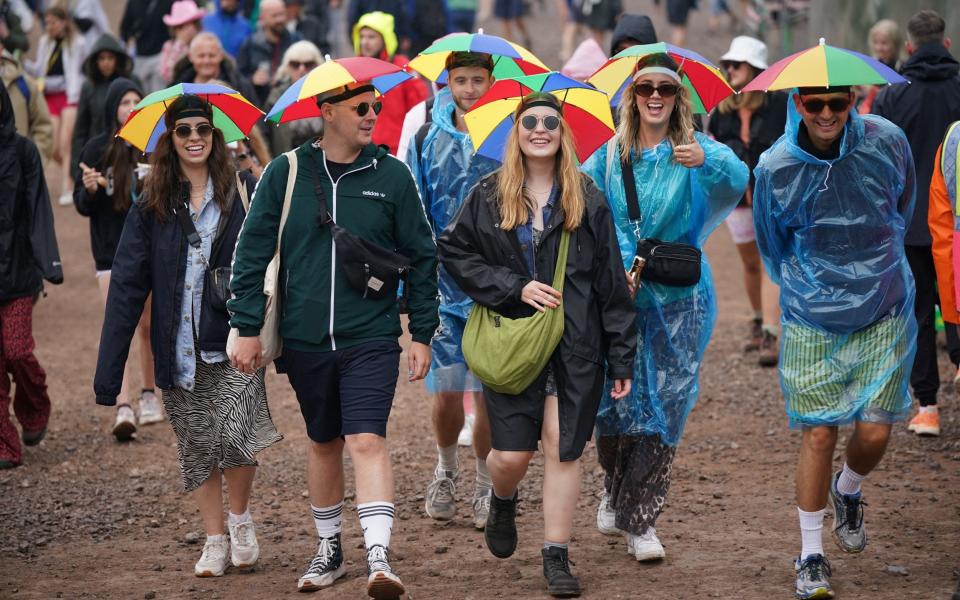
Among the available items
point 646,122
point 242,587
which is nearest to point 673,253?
point 646,122

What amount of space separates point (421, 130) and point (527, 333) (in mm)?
1553

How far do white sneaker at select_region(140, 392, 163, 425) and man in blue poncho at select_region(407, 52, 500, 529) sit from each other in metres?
2.88

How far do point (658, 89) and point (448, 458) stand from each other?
78.9 inches

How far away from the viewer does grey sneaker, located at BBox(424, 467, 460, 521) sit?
6.54 meters

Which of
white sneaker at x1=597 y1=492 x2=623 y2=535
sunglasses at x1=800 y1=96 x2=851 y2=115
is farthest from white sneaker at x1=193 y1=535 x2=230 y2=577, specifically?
sunglasses at x1=800 y1=96 x2=851 y2=115

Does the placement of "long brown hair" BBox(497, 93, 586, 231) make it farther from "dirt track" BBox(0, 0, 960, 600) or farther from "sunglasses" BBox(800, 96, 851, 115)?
"dirt track" BBox(0, 0, 960, 600)

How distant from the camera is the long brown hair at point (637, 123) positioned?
18.6ft

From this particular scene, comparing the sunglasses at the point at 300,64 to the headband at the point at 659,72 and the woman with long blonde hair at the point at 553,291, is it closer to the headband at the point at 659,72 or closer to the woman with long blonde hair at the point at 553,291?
the headband at the point at 659,72

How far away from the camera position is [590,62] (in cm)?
902

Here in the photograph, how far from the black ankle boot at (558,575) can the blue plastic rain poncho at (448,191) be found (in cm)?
108

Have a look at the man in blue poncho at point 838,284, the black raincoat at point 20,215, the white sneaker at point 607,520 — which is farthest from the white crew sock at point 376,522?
the black raincoat at point 20,215

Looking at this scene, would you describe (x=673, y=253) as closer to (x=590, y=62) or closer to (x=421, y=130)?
(x=421, y=130)

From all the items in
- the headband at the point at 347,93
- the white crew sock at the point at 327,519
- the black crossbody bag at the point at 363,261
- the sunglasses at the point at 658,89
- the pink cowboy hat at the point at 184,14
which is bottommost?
the white crew sock at the point at 327,519

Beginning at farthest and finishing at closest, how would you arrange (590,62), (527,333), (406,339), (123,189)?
(406,339), (590,62), (123,189), (527,333)
